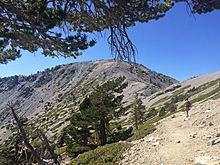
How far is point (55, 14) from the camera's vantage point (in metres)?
7.44

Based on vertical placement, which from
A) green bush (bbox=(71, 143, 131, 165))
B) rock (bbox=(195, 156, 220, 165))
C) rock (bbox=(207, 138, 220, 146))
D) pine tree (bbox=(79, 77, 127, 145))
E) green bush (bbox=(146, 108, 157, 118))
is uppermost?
pine tree (bbox=(79, 77, 127, 145))

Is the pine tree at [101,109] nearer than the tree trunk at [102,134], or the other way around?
the pine tree at [101,109]

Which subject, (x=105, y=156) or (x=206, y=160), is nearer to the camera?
(x=206, y=160)

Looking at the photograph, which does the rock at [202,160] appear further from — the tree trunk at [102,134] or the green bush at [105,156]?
the tree trunk at [102,134]

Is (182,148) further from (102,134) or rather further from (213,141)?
(102,134)

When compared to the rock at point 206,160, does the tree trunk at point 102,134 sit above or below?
above

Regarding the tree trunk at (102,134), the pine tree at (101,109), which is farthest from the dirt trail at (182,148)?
the tree trunk at (102,134)

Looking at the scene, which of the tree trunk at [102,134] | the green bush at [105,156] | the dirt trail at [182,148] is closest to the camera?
the dirt trail at [182,148]

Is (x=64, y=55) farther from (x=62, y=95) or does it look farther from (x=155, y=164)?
(x=62, y=95)

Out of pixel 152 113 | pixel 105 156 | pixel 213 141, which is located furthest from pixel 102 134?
pixel 152 113

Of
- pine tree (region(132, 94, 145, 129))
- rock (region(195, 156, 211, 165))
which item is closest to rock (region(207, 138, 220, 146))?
rock (region(195, 156, 211, 165))

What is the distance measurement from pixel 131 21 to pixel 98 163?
7.98 m

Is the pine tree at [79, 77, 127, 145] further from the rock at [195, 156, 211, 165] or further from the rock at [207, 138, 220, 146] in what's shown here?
the rock at [195, 156, 211, 165]

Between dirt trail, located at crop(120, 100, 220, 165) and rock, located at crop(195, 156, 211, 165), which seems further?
dirt trail, located at crop(120, 100, 220, 165)
